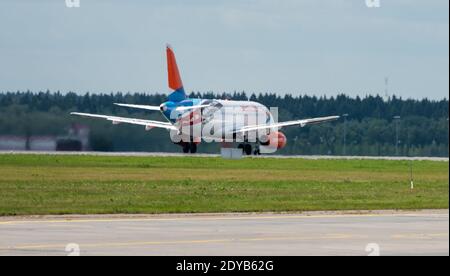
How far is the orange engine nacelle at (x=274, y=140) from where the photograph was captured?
11969 cm

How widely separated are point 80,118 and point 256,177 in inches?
871

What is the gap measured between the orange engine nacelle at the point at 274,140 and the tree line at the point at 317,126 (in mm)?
4734

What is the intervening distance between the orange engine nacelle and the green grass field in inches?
898

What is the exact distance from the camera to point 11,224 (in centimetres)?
3956


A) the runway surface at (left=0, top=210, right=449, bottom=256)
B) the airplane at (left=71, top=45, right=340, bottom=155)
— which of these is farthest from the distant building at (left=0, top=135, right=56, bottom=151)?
the runway surface at (left=0, top=210, right=449, bottom=256)

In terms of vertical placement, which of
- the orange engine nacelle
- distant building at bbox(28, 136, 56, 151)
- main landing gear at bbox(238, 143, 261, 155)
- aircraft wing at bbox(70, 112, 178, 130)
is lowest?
main landing gear at bbox(238, 143, 261, 155)

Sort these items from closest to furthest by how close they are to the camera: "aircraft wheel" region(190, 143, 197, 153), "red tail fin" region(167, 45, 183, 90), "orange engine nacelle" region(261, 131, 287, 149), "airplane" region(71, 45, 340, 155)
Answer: "airplane" region(71, 45, 340, 155)
"aircraft wheel" region(190, 143, 197, 153)
"orange engine nacelle" region(261, 131, 287, 149)
"red tail fin" region(167, 45, 183, 90)

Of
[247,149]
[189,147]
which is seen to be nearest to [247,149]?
[247,149]

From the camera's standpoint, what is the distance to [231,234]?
36531mm

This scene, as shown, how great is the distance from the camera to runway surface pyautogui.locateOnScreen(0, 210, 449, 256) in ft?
103

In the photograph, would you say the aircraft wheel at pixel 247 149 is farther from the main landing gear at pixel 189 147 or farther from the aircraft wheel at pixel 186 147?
the aircraft wheel at pixel 186 147

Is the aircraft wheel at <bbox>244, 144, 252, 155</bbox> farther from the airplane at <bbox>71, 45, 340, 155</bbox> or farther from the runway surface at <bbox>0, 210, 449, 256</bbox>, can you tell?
the runway surface at <bbox>0, 210, 449, 256</bbox>

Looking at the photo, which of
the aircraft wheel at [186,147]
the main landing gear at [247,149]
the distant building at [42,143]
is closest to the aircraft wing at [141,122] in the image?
the aircraft wheel at [186,147]
